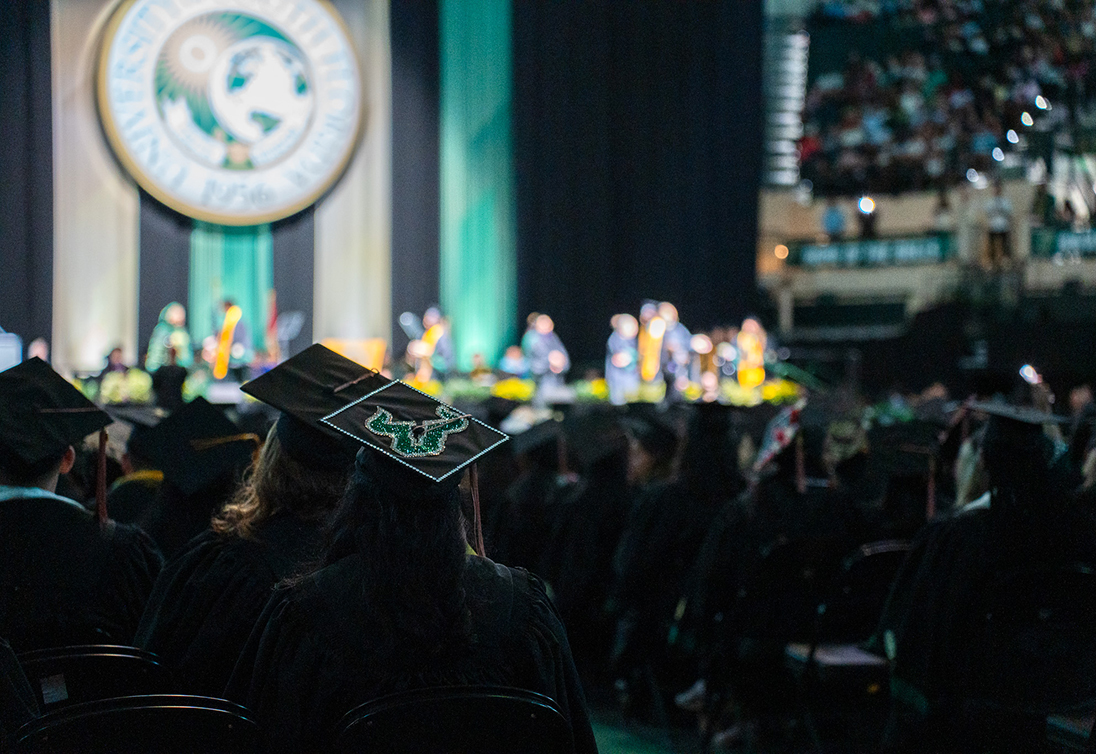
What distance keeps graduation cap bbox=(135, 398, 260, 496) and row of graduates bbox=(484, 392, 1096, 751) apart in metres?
1.32

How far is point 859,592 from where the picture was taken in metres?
4.05

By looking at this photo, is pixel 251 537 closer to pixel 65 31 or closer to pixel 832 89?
pixel 65 31

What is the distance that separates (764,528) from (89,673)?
2748 mm

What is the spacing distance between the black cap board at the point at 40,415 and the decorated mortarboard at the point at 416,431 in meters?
1.04

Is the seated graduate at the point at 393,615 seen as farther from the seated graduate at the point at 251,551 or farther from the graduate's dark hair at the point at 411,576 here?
the seated graduate at the point at 251,551

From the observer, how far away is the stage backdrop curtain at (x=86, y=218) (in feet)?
52.4

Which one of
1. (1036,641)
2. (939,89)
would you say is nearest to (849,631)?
(1036,641)

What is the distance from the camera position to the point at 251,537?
235 centimetres

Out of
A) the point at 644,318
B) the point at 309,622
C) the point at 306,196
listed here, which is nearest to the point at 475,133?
the point at 306,196

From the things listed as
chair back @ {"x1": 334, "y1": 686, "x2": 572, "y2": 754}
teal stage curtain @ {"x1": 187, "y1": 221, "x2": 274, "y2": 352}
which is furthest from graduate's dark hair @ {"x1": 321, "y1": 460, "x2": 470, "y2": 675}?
teal stage curtain @ {"x1": 187, "y1": 221, "x2": 274, "y2": 352}

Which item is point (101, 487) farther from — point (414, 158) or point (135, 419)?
point (414, 158)

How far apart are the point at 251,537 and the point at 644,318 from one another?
15488 mm

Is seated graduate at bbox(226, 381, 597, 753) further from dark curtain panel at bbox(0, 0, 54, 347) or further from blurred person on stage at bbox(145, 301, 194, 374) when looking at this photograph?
dark curtain panel at bbox(0, 0, 54, 347)

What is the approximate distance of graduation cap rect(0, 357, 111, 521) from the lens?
262 centimetres
